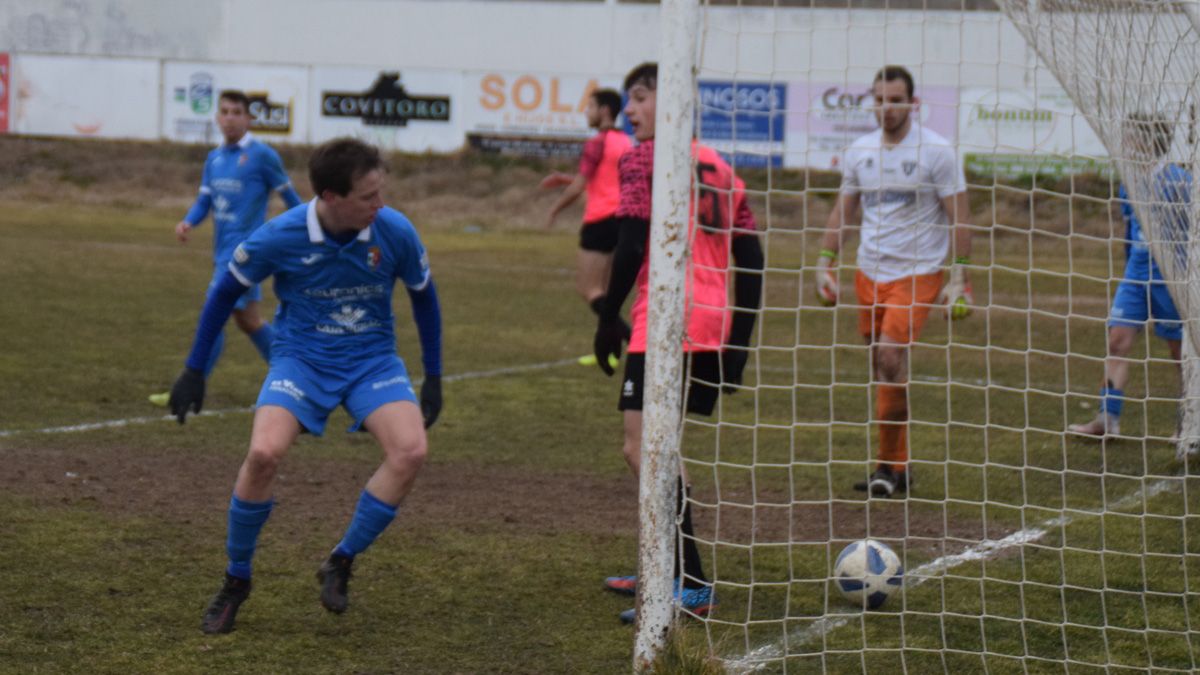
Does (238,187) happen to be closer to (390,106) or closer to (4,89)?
(390,106)

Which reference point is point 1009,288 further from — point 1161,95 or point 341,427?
point 1161,95

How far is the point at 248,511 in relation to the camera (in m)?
4.71

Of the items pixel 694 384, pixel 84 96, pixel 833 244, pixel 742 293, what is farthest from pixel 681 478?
pixel 84 96

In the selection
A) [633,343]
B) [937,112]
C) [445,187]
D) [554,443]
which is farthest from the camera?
[445,187]

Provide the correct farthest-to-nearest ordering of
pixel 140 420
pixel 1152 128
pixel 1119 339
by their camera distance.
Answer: pixel 1119 339, pixel 140 420, pixel 1152 128

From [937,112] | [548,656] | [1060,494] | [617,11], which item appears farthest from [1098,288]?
[617,11]

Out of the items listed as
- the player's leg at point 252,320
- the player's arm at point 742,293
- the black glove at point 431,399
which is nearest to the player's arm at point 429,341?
the black glove at point 431,399

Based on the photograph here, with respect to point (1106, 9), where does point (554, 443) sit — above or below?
below

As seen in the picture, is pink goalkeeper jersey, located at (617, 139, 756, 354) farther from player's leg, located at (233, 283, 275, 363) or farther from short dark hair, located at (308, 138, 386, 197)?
player's leg, located at (233, 283, 275, 363)

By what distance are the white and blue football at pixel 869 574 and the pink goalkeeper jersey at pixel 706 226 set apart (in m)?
0.89

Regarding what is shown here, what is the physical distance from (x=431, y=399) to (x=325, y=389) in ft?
1.39

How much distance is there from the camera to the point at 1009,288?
59.5 ft

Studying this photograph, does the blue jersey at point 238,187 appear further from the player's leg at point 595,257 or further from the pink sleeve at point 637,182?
the pink sleeve at point 637,182

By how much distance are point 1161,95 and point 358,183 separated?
2.98 meters
